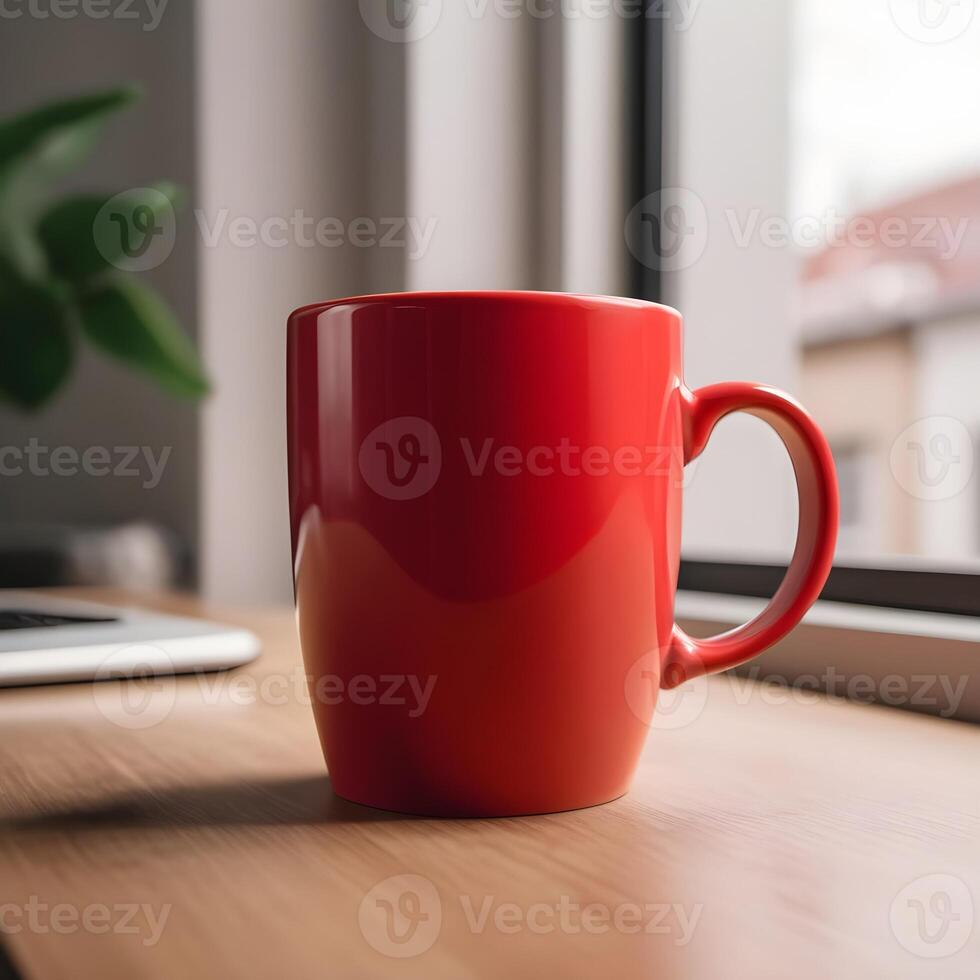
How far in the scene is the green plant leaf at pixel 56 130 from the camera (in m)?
1.25

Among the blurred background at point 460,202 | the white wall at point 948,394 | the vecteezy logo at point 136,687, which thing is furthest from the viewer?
the white wall at point 948,394

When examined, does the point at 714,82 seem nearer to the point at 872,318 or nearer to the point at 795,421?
the point at 795,421

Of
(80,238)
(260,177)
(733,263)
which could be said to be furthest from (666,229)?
(80,238)

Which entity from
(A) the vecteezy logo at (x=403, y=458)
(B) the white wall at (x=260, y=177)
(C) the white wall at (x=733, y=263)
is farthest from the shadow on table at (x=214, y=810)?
(B) the white wall at (x=260, y=177)

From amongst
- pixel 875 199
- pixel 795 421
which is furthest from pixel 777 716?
pixel 875 199

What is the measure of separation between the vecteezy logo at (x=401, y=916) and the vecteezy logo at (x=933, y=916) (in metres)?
0.11

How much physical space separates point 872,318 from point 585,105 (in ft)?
27.5

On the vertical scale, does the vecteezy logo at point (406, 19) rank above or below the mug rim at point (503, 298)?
above

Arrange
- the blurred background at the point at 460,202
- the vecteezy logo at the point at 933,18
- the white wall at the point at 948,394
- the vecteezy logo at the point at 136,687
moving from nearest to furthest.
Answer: the vecteezy logo at the point at 136,687, the vecteezy logo at the point at 933,18, the blurred background at the point at 460,202, the white wall at the point at 948,394

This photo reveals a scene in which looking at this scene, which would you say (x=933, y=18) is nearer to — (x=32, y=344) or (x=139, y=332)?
(x=139, y=332)

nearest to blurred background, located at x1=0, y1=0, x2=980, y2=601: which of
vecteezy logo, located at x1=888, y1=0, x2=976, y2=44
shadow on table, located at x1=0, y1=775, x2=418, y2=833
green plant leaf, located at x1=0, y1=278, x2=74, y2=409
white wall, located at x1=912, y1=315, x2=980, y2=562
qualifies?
vecteezy logo, located at x1=888, y1=0, x2=976, y2=44

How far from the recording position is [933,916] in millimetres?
259

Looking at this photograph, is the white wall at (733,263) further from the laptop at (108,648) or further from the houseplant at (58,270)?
the houseplant at (58,270)

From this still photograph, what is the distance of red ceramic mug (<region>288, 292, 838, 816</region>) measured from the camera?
0.33m
